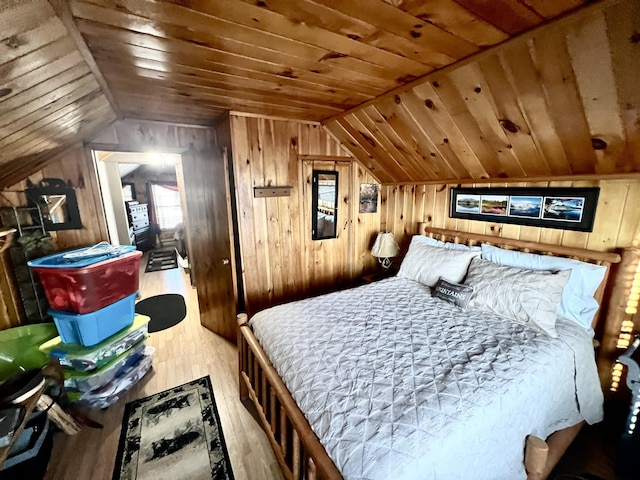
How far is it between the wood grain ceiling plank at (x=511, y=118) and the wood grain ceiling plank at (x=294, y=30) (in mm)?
373

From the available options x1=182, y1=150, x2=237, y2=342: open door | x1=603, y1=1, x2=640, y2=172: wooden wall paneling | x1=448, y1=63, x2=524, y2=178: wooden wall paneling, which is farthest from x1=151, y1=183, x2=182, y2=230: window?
x1=603, y1=1, x2=640, y2=172: wooden wall paneling

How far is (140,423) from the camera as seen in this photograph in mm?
1920

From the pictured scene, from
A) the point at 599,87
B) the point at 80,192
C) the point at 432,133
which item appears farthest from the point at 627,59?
the point at 80,192

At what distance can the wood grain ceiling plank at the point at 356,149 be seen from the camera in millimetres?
2701

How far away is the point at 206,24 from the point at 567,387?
8.33 ft

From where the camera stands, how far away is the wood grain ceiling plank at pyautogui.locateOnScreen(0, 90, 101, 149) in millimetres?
1378

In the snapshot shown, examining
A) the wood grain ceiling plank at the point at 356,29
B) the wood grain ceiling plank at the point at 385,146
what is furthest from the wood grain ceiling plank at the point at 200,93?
the wood grain ceiling plank at the point at 356,29

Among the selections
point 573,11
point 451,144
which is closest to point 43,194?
point 451,144

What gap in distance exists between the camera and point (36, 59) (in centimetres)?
100

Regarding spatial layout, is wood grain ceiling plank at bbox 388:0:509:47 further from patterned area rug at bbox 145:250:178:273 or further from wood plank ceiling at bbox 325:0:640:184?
patterned area rug at bbox 145:250:178:273

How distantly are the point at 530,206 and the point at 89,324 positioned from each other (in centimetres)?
345

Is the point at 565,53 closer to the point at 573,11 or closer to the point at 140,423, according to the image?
the point at 573,11

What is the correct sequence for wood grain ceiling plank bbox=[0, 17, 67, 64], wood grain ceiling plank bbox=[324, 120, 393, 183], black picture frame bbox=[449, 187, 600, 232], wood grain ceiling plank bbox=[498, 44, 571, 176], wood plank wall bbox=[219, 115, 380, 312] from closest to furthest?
1. wood grain ceiling plank bbox=[0, 17, 67, 64]
2. wood grain ceiling plank bbox=[498, 44, 571, 176]
3. black picture frame bbox=[449, 187, 600, 232]
4. wood plank wall bbox=[219, 115, 380, 312]
5. wood grain ceiling plank bbox=[324, 120, 393, 183]

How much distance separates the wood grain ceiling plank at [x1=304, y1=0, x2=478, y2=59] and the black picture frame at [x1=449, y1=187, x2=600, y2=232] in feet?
4.12
